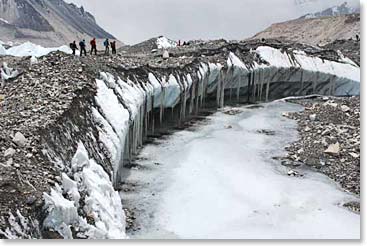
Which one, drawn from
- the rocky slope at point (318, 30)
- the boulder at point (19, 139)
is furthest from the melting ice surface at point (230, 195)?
the rocky slope at point (318, 30)

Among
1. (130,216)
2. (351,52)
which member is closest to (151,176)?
(130,216)

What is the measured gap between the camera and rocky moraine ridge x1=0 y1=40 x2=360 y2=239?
630 centimetres

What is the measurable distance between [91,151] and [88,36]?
1855 inches

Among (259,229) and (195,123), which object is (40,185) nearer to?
(259,229)

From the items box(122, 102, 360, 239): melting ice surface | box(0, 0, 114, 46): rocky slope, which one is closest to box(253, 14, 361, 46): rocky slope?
box(0, 0, 114, 46): rocky slope

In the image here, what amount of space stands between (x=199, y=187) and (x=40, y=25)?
4727cm

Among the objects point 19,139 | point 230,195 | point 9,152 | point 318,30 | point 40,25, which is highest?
point 318,30

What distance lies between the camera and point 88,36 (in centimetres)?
5462

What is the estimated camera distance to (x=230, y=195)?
10.6 m

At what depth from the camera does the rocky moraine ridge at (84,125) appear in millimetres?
6297

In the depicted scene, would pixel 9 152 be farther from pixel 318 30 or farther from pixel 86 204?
pixel 318 30

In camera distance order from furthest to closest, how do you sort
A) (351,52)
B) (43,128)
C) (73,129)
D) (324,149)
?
(351,52) → (324,149) → (73,129) → (43,128)

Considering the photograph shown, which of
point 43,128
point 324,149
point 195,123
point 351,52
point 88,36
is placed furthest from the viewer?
point 88,36

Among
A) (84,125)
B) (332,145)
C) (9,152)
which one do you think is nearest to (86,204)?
(9,152)
